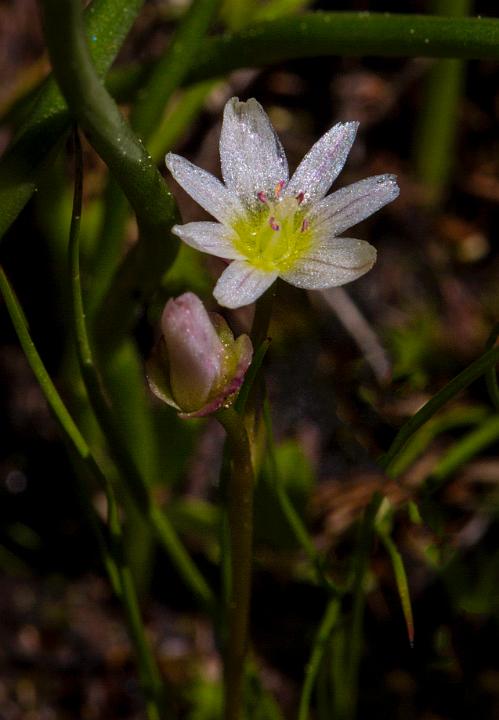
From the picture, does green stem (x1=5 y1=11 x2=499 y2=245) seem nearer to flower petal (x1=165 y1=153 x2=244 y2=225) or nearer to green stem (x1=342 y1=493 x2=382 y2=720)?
flower petal (x1=165 y1=153 x2=244 y2=225)

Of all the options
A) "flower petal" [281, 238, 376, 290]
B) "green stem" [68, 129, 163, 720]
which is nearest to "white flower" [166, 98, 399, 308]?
"flower petal" [281, 238, 376, 290]

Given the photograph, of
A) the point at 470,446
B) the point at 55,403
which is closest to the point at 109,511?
the point at 55,403

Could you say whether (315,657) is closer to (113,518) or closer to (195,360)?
(113,518)

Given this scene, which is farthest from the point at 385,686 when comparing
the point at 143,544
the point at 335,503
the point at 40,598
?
the point at 40,598

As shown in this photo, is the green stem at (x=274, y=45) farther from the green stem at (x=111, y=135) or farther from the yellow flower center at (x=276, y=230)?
the yellow flower center at (x=276, y=230)

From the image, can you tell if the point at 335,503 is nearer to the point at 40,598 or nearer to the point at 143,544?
the point at 143,544
